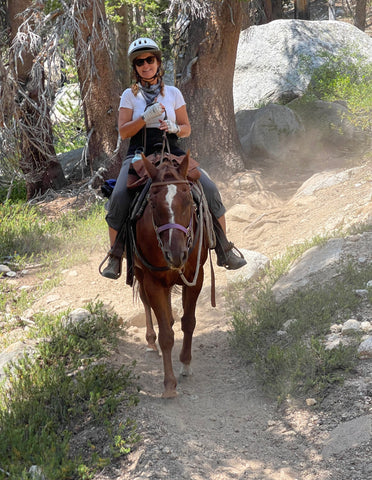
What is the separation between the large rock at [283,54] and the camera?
1641 cm

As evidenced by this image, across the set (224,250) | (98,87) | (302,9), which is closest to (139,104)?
(224,250)

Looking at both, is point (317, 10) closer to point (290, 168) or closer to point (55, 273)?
point (290, 168)

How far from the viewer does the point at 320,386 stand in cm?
534

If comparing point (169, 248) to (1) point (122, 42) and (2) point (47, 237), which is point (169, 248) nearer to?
(2) point (47, 237)

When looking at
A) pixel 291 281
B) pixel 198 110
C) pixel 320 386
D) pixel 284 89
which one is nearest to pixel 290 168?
pixel 198 110

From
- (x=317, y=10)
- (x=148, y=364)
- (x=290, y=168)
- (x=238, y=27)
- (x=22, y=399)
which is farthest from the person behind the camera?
(x=317, y=10)

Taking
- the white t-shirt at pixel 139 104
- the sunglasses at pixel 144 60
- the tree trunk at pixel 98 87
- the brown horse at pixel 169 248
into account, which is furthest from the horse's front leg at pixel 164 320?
the tree trunk at pixel 98 87

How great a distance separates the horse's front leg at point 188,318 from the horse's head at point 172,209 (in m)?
0.96

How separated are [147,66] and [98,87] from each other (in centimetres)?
658

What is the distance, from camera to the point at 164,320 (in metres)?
5.78

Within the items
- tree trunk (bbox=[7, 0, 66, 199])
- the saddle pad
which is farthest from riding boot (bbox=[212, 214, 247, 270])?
tree trunk (bbox=[7, 0, 66, 199])

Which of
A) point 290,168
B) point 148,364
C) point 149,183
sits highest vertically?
point 149,183

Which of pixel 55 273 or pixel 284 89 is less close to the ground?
pixel 284 89

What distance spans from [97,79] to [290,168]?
453 cm
